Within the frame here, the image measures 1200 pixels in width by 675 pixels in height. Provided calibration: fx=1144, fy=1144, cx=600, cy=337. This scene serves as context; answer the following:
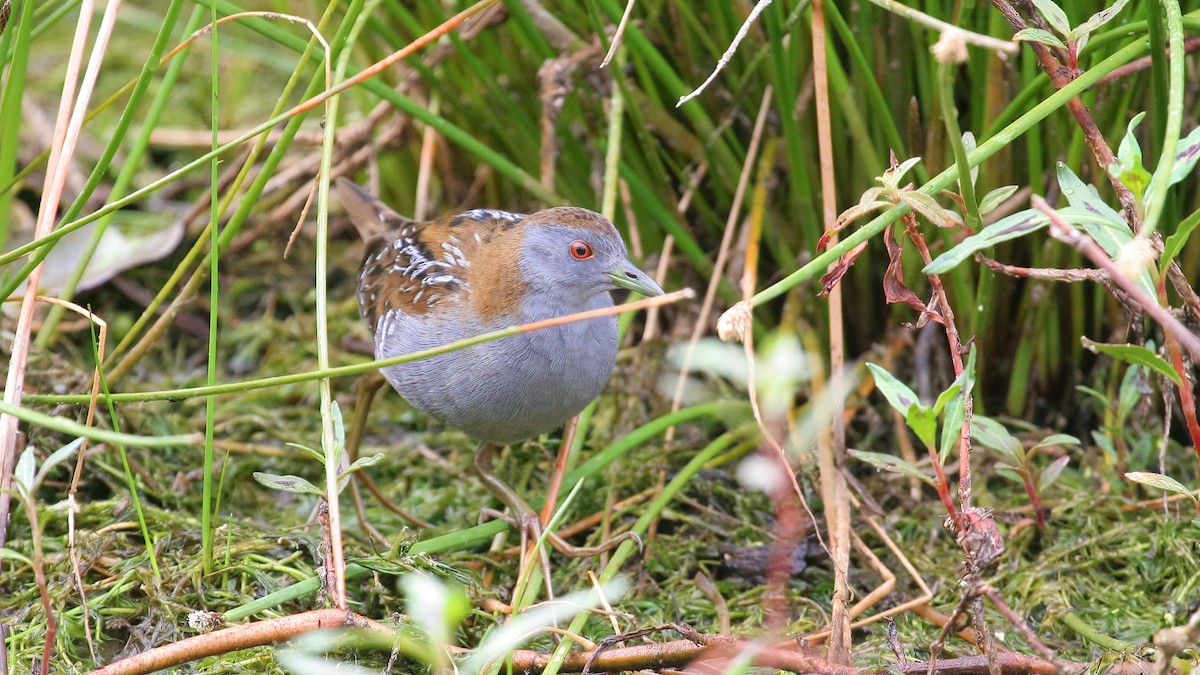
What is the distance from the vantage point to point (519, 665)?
242 centimetres

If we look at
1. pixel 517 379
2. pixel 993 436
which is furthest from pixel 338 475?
pixel 993 436

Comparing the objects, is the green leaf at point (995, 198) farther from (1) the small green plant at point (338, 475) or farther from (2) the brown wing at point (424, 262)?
(2) the brown wing at point (424, 262)

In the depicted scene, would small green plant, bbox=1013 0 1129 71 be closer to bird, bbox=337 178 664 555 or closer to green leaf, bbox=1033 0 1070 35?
green leaf, bbox=1033 0 1070 35

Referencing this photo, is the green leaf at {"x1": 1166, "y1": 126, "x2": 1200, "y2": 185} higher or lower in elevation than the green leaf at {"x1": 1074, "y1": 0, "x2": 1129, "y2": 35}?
lower

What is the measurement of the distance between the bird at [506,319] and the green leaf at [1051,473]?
1069 millimetres

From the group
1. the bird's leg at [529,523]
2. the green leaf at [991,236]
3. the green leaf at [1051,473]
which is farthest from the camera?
the bird's leg at [529,523]

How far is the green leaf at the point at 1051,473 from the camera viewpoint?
111 inches

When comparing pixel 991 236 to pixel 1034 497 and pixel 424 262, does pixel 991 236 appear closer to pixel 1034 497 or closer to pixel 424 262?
pixel 1034 497

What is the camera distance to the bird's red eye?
9.93 feet

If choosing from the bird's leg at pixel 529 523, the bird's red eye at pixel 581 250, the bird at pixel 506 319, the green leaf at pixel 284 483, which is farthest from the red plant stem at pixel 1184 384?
the green leaf at pixel 284 483

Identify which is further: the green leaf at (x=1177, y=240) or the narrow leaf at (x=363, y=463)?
the narrow leaf at (x=363, y=463)

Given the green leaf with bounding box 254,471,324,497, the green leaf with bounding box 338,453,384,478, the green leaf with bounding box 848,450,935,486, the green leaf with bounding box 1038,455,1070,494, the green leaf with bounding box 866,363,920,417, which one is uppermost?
the green leaf with bounding box 866,363,920,417

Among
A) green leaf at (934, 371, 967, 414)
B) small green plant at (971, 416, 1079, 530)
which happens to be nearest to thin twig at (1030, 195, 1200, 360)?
green leaf at (934, 371, 967, 414)

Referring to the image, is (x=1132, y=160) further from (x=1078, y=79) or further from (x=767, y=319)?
(x=767, y=319)
